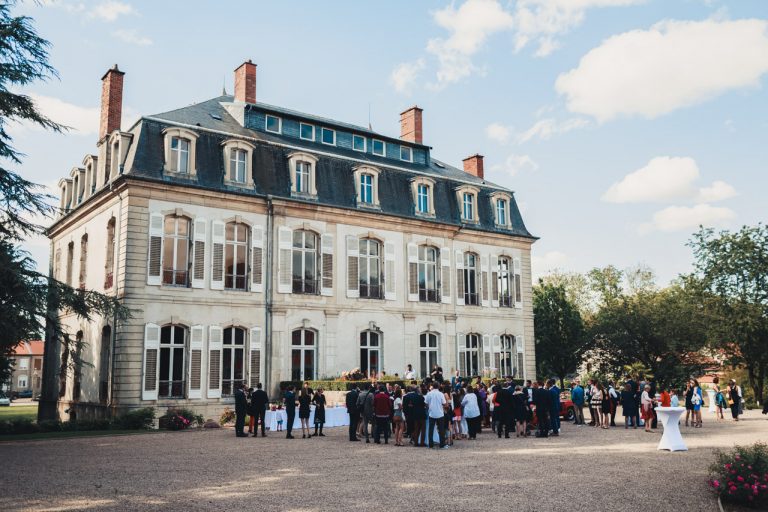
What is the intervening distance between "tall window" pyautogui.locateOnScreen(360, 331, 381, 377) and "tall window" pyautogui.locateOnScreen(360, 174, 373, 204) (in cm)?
552

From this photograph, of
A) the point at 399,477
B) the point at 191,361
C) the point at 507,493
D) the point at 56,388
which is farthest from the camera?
the point at 56,388

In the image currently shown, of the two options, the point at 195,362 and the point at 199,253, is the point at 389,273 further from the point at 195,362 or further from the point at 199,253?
the point at 195,362

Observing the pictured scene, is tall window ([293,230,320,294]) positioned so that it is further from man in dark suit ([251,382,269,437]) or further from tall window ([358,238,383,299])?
man in dark suit ([251,382,269,437])

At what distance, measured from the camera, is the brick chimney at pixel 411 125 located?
3422cm

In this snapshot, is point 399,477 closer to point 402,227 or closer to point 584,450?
point 584,450

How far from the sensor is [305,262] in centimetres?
2547

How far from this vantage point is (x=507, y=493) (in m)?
9.18

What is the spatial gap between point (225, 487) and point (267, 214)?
15868 mm

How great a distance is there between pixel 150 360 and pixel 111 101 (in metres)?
10.4

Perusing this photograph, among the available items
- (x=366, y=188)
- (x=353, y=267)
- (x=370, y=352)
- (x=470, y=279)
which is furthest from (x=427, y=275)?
(x=366, y=188)

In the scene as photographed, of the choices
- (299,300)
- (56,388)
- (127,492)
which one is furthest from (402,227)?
(127,492)

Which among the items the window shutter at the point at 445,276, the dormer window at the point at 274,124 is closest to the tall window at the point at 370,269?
the window shutter at the point at 445,276

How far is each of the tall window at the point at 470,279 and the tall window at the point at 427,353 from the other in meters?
2.76

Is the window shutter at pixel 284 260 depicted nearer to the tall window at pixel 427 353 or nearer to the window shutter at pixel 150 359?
the window shutter at pixel 150 359
